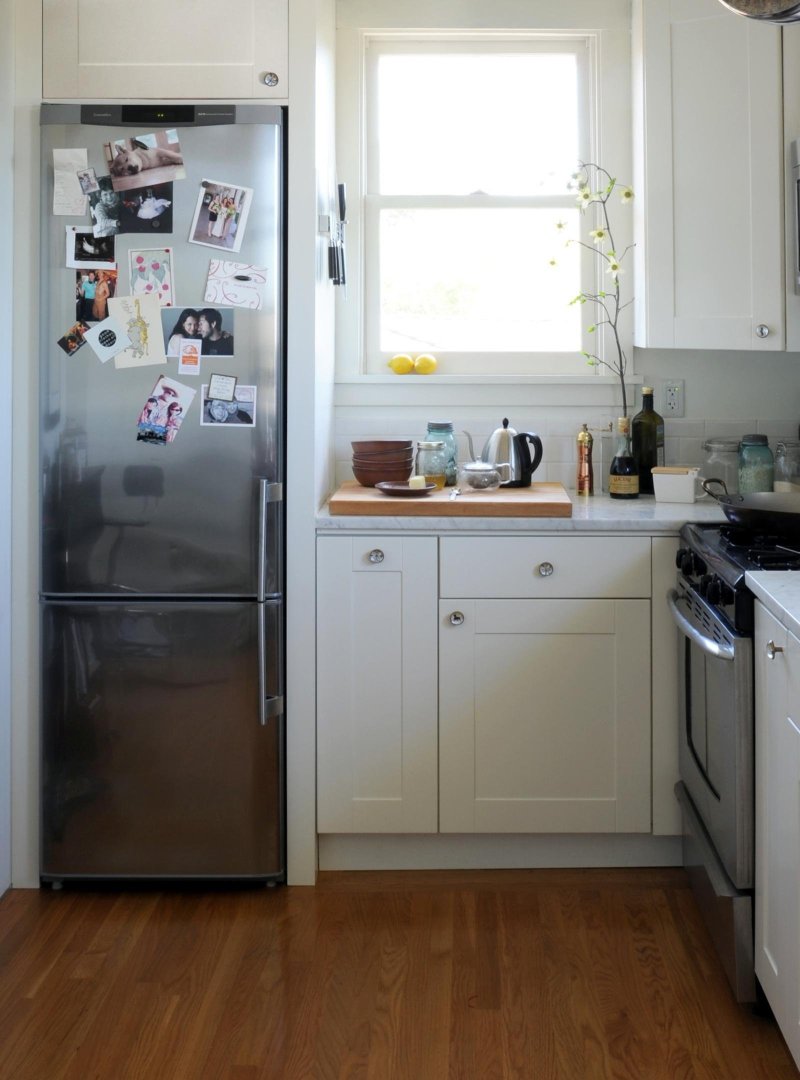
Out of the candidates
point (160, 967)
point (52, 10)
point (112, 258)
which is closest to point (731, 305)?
point (112, 258)

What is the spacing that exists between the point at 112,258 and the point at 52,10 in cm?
62

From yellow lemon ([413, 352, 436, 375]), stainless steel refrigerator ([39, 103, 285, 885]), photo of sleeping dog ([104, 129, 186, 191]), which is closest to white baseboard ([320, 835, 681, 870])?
stainless steel refrigerator ([39, 103, 285, 885])

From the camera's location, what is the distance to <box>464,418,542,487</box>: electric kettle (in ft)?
10.8

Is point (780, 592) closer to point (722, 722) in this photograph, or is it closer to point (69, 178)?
point (722, 722)

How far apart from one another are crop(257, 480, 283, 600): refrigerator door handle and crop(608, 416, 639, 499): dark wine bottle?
3.35 feet

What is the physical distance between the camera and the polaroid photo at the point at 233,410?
2867mm

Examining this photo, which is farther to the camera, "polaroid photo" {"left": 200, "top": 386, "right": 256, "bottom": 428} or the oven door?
"polaroid photo" {"left": 200, "top": 386, "right": 256, "bottom": 428}

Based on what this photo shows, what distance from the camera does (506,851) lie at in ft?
10.3

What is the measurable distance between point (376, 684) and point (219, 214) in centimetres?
122

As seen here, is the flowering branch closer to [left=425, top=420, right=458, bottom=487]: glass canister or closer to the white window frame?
the white window frame

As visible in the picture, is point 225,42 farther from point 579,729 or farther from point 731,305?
point 579,729

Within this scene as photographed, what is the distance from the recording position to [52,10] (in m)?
2.87

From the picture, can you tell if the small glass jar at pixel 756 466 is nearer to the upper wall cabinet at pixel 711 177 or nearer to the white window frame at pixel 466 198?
the upper wall cabinet at pixel 711 177

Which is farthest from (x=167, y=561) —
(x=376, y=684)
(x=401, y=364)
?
(x=401, y=364)
